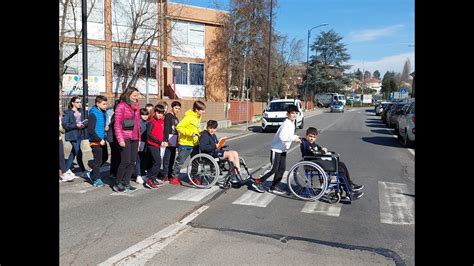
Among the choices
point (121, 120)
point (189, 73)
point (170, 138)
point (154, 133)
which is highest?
point (189, 73)

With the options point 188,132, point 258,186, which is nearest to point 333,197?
point 258,186

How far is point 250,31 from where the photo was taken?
36.2m

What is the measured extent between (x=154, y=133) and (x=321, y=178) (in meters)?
3.36

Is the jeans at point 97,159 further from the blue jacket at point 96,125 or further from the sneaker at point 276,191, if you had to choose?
the sneaker at point 276,191

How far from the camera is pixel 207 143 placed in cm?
777

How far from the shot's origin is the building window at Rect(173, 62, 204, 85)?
34.4 m

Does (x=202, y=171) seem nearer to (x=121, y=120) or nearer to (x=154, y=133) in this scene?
(x=154, y=133)

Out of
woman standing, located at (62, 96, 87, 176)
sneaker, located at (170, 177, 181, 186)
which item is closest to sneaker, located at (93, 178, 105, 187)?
woman standing, located at (62, 96, 87, 176)

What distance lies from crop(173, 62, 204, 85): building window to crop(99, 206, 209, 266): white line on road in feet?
96.9

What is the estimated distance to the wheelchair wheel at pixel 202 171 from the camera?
7.70 m

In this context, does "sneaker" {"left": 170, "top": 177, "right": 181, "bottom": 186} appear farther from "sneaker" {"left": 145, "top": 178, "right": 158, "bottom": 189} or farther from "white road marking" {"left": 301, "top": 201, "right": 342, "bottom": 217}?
"white road marking" {"left": 301, "top": 201, "right": 342, "bottom": 217}
